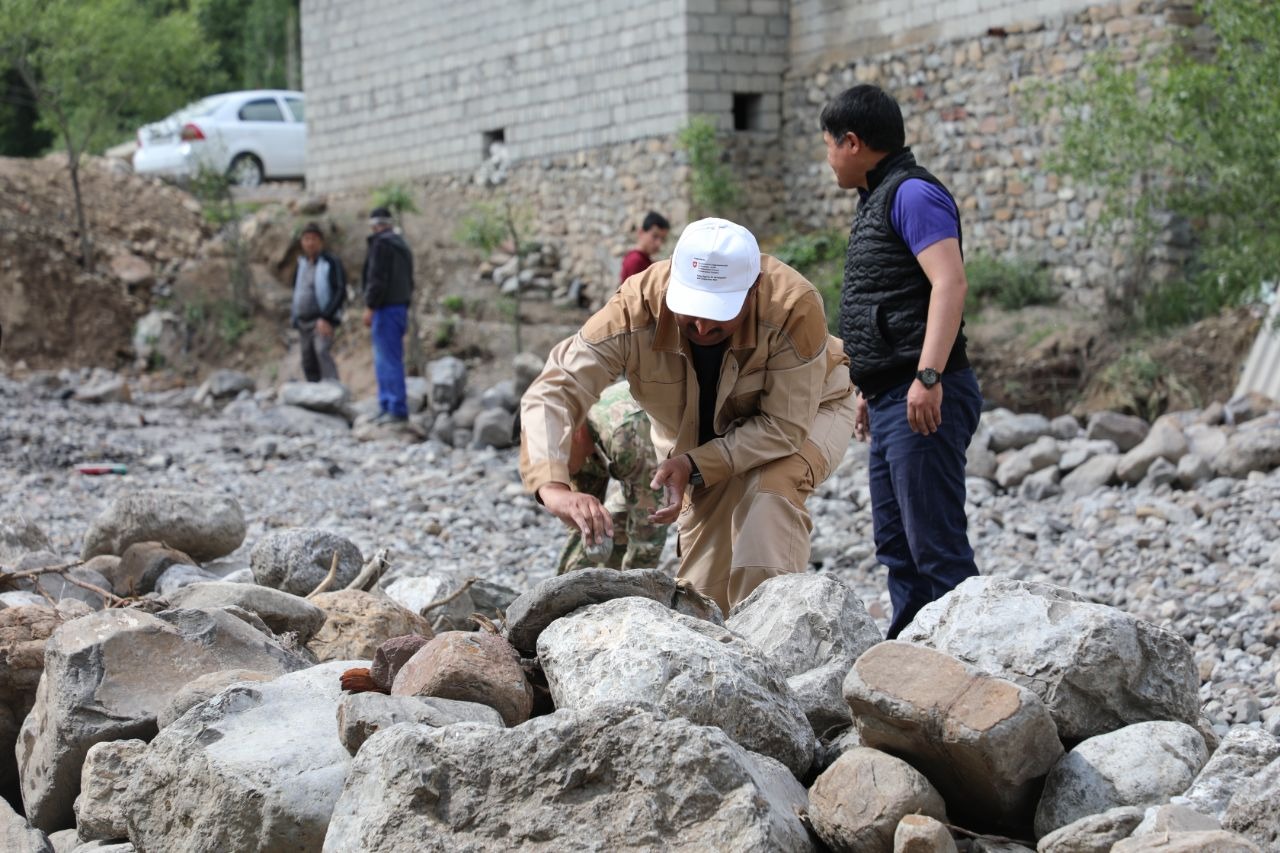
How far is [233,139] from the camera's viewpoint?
23500 millimetres

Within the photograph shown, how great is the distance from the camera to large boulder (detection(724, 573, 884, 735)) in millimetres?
3391

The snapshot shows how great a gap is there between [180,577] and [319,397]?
333 inches

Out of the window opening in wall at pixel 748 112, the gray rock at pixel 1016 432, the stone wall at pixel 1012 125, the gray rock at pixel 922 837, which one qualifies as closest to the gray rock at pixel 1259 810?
the gray rock at pixel 922 837

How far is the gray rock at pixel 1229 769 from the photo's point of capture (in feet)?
8.90

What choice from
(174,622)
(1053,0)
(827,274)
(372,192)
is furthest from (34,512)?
(372,192)

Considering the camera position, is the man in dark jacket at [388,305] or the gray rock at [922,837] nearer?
the gray rock at [922,837]

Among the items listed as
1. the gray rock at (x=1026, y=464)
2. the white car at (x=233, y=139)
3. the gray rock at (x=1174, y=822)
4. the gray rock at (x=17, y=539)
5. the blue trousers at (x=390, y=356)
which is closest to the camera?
the gray rock at (x=1174, y=822)

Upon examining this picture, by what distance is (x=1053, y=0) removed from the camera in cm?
1405

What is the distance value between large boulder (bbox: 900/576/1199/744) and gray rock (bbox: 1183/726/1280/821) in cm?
32

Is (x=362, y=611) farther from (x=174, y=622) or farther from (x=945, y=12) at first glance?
(x=945, y=12)

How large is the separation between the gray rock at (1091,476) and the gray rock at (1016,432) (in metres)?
0.92

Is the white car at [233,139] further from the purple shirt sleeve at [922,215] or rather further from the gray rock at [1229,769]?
the gray rock at [1229,769]

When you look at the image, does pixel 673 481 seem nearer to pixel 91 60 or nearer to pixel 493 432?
pixel 493 432

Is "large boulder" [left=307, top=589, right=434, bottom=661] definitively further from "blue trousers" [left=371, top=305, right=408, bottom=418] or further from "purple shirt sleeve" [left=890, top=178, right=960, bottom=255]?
"blue trousers" [left=371, top=305, right=408, bottom=418]
